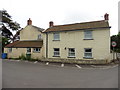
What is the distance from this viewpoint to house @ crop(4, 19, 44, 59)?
18.9 m

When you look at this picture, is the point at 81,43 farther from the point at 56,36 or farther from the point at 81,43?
the point at 56,36

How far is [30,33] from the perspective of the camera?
22875 millimetres

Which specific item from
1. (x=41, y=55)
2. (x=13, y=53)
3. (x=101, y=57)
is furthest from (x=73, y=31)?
(x=13, y=53)

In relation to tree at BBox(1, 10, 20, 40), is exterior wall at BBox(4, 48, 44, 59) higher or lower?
lower

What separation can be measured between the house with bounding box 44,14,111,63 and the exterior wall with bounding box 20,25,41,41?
14.3 feet

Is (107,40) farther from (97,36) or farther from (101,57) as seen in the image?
(101,57)

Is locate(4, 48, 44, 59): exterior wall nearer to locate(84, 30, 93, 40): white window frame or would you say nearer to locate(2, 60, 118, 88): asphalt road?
locate(84, 30, 93, 40): white window frame

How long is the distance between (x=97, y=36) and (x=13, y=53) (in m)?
16.7

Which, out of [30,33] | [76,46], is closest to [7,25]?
[30,33]

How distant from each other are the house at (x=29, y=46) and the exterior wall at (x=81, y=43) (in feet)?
8.33

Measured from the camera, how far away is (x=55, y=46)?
1781cm

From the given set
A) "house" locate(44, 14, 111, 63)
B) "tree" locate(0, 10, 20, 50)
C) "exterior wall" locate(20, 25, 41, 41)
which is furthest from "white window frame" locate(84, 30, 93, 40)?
"tree" locate(0, 10, 20, 50)

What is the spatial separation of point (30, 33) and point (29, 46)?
4462 mm

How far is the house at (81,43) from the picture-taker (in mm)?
14609
